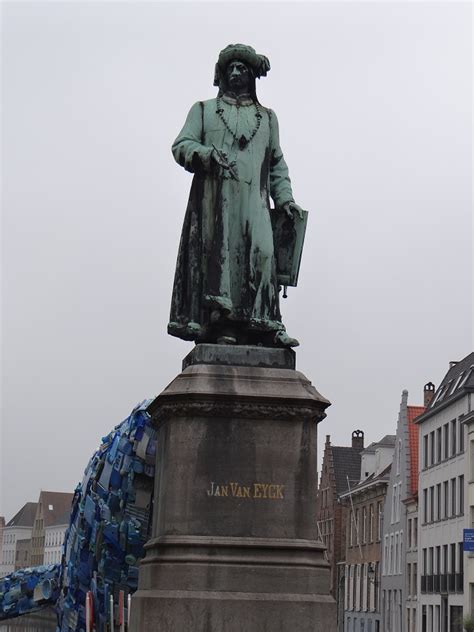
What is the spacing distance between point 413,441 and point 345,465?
17.0m

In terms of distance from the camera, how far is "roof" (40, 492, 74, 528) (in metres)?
177

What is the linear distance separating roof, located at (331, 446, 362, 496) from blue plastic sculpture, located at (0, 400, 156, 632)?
65428 millimetres

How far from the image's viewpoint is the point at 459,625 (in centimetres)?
5403

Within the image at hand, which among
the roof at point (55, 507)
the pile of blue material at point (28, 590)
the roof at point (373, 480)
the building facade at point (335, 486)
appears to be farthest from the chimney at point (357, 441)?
the roof at point (55, 507)

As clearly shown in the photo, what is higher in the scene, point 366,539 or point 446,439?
point 446,439

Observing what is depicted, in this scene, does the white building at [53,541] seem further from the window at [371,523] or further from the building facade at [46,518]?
the window at [371,523]

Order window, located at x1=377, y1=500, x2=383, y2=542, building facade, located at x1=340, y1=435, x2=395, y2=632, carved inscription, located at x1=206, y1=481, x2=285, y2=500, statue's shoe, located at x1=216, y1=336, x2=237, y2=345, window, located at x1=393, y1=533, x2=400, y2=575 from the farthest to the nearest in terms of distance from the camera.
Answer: building facade, located at x1=340, y1=435, x2=395, y2=632 → window, located at x1=377, y1=500, x2=383, y2=542 → window, located at x1=393, y1=533, x2=400, y2=575 → statue's shoe, located at x1=216, y1=336, x2=237, y2=345 → carved inscription, located at x1=206, y1=481, x2=285, y2=500

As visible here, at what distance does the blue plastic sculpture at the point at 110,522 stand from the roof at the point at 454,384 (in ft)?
126

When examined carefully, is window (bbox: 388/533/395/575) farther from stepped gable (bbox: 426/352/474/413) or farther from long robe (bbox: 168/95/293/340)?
long robe (bbox: 168/95/293/340)

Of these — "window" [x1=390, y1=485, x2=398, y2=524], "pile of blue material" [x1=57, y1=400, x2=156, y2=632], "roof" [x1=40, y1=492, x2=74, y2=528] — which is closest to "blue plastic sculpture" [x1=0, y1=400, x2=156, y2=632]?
"pile of blue material" [x1=57, y1=400, x2=156, y2=632]

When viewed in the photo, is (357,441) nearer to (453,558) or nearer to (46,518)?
(453,558)

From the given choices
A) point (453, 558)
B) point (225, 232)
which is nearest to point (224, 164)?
point (225, 232)

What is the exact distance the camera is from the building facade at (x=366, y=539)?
73062 millimetres

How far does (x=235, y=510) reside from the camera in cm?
1091
